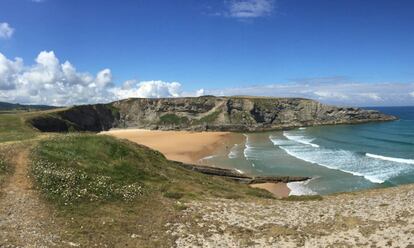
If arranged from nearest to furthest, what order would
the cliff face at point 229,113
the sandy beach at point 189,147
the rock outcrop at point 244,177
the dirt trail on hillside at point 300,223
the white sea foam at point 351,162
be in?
the dirt trail on hillside at point 300,223, the rock outcrop at point 244,177, the white sea foam at point 351,162, the sandy beach at point 189,147, the cliff face at point 229,113

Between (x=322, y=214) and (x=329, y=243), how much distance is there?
482 centimetres

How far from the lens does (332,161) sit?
72.6 m

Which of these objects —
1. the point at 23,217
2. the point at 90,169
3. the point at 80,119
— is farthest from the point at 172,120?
the point at 23,217

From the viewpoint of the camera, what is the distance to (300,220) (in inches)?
1013

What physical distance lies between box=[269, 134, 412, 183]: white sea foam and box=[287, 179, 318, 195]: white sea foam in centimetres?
882

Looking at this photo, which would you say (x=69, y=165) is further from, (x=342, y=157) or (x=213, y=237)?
(x=342, y=157)

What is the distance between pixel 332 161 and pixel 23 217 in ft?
191

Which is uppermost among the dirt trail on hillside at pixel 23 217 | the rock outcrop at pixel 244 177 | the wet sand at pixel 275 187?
the dirt trail on hillside at pixel 23 217

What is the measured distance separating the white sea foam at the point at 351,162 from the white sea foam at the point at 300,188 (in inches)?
347

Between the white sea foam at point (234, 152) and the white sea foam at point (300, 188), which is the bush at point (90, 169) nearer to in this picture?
the white sea foam at point (300, 188)

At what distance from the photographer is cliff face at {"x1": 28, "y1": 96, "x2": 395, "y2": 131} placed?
159750mm

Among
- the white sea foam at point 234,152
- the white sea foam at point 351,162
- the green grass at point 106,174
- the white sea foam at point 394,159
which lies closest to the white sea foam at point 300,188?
the white sea foam at point 351,162

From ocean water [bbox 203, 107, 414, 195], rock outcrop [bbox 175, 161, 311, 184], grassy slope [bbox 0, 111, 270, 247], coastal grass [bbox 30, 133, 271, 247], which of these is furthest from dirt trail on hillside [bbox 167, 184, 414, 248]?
rock outcrop [bbox 175, 161, 311, 184]

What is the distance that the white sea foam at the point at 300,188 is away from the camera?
49.7 meters
